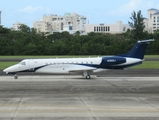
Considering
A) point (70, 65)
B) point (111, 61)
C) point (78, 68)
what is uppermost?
point (111, 61)

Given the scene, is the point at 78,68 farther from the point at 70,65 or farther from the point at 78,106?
the point at 78,106

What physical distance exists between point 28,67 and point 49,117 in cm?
2249

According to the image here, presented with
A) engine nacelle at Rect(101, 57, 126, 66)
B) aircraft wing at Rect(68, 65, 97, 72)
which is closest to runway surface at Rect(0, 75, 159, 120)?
aircraft wing at Rect(68, 65, 97, 72)

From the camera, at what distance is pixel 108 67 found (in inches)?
1458

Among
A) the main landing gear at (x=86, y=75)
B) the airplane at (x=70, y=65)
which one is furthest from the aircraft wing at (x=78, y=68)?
the main landing gear at (x=86, y=75)

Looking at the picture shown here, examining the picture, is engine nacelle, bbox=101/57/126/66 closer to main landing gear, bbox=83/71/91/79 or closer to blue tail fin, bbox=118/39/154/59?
blue tail fin, bbox=118/39/154/59

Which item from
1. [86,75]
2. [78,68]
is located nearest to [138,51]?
[86,75]

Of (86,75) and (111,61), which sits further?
(111,61)

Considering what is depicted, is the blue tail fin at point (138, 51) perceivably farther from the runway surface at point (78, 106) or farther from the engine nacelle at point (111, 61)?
the runway surface at point (78, 106)

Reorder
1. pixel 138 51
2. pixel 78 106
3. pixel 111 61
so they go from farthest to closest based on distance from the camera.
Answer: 1. pixel 138 51
2. pixel 111 61
3. pixel 78 106

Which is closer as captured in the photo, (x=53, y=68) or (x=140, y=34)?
(x=53, y=68)

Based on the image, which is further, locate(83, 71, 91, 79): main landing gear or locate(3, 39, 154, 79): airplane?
locate(3, 39, 154, 79): airplane

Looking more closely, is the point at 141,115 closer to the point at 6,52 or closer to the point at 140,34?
the point at 6,52

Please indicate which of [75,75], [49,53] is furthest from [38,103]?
[49,53]
